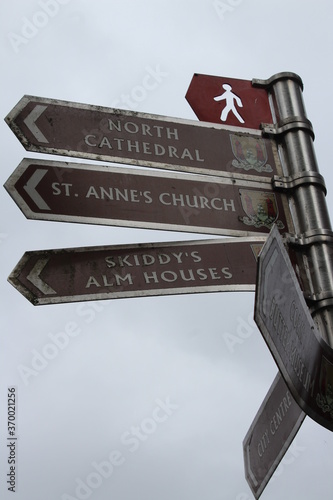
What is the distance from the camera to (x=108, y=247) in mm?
3172

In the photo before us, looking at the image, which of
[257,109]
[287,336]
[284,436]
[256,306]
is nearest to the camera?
[256,306]

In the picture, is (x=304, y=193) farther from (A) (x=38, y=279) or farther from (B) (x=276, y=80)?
(A) (x=38, y=279)

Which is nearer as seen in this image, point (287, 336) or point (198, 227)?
point (287, 336)

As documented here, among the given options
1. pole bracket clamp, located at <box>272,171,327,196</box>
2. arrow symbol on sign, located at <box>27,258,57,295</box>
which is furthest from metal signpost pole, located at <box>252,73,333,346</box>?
arrow symbol on sign, located at <box>27,258,57,295</box>

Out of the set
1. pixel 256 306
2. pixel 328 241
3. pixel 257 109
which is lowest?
pixel 256 306

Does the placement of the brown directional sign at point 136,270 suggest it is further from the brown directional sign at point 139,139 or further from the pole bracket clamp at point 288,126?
the pole bracket clamp at point 288,126

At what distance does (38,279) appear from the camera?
9.92 feet

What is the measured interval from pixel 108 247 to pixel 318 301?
0.95 m

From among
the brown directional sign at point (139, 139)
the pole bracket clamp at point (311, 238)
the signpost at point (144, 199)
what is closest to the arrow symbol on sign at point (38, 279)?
the signpost at point (144, 199)

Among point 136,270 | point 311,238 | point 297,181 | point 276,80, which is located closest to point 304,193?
point 297,181

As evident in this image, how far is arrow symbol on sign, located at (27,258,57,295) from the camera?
3000mm

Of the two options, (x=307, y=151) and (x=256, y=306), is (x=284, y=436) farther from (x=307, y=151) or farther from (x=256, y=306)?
(x=307, y=151)

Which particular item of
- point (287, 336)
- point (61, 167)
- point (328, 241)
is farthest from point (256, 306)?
point (61, 167)

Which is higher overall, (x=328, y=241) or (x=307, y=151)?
(x=307, y=151)
